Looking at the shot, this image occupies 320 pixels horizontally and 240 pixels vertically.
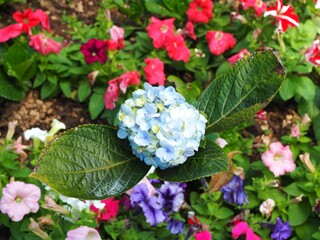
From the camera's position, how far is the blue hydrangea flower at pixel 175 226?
99.7 inches

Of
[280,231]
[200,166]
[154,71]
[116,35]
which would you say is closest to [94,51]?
[116,35]

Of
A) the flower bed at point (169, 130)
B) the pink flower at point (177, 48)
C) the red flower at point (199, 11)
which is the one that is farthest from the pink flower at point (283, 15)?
the pink flower at point (177, 48)

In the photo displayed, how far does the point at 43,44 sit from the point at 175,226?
4.07 feet

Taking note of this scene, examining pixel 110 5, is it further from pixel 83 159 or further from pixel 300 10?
pixel 83 159

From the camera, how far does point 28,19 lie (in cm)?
328

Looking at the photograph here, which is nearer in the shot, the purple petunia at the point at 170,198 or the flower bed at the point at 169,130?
the flower bed at the point at 169,130

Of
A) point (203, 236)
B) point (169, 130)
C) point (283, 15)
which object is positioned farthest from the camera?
point (283, 15)

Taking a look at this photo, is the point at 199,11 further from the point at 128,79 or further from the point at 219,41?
the point at 128,79

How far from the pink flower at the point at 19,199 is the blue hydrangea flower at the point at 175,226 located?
22.5 inches

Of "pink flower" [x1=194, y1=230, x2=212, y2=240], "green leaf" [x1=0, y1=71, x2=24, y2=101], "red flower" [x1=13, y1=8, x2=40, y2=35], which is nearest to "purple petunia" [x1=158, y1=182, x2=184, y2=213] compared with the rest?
"pink flower" [x1=194, y1=230, x2=212, y2=240]

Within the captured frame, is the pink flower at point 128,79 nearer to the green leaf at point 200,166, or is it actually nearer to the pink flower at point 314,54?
the pink flower at point 314,54

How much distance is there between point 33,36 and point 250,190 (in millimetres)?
1401

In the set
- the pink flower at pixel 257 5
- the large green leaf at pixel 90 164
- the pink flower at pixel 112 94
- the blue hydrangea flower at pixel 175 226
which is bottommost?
the blue hydrangea flower at pixel 175 226

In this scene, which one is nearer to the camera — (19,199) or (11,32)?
(19,199)
